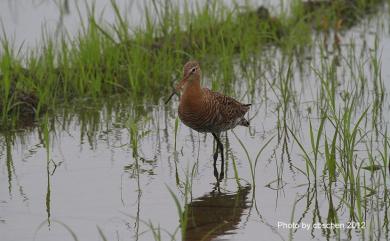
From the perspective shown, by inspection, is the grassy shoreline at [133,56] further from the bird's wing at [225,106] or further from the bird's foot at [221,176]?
the bird's foot at [221,176]

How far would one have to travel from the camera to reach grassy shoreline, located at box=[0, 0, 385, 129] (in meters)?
8.64

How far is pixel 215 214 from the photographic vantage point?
637cm

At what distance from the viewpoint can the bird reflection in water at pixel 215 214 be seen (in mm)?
5969

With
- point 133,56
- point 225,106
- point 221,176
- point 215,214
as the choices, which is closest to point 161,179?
point 221,176

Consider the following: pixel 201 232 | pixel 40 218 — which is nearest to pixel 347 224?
pixel 201 232

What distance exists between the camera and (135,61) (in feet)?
29.8

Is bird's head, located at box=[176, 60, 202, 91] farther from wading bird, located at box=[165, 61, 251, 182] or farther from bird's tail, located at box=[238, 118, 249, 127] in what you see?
bird's tail, located at box=[238, 118, 249, 127]

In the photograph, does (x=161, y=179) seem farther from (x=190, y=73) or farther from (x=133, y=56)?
(x=133, y=56)

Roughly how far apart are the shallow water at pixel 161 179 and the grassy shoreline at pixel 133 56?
0.24 m

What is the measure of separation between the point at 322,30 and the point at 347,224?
19.8 ft

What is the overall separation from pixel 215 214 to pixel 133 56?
3243mm

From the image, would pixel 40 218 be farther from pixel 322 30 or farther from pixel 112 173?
pixel 322 30

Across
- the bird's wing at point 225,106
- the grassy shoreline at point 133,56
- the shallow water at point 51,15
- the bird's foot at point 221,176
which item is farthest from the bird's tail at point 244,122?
the shallow water at point 51,15

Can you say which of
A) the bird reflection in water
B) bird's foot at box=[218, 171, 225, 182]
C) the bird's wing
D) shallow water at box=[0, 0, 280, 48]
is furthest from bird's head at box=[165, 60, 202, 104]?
shallow water at box=[0, 0, 280, 48]
